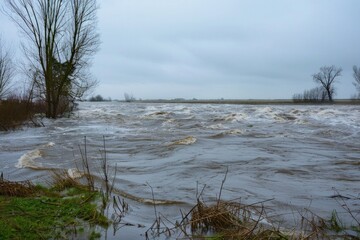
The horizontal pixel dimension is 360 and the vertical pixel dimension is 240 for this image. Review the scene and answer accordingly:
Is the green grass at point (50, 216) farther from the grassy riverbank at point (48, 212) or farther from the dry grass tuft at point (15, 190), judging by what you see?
the dry grass tuft at point (15, 190)

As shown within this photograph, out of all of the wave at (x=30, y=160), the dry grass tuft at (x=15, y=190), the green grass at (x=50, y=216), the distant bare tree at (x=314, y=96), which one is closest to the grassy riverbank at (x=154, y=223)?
the green grass at (x=50, y=216)

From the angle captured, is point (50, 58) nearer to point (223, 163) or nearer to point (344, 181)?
point (223, 163)

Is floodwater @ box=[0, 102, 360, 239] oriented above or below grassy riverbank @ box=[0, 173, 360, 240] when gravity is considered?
below

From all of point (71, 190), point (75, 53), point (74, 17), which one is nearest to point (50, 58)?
point (75, 53)

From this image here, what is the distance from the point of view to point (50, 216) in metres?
4.56

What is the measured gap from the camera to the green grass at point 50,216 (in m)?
4.05

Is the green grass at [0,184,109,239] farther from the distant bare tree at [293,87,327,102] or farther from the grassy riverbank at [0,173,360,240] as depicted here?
the distant bare tree at [293,87,327,102]

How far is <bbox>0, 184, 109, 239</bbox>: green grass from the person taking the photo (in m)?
4.05

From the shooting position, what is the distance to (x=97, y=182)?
735cm

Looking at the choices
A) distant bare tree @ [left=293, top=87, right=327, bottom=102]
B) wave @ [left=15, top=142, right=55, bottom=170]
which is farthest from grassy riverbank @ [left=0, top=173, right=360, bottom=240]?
distant bare tree @ [left=293, top=87, right=327, bottom=102]

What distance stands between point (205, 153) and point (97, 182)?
16.5ft

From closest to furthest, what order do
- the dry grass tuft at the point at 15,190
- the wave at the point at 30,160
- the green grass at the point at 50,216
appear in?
the green grass at the point at 50,216 → the dry grass tuft at the point at 15,190 → the wave at the point at 30,160

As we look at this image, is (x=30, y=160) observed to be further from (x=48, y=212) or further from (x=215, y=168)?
(x=48, y=212)

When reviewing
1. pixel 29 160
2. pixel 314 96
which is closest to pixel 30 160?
pixel 29 160
